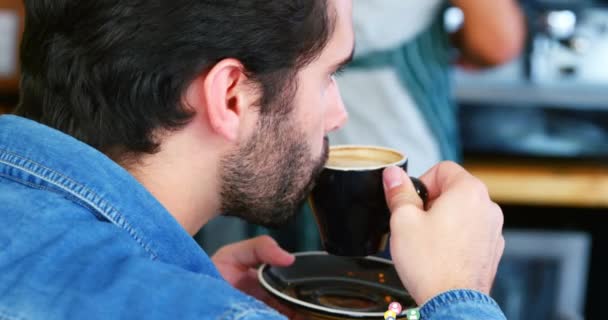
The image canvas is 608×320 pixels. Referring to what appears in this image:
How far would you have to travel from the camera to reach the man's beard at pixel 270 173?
3.04 ft

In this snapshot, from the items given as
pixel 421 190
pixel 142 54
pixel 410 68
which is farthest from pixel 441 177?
pixel 410 68

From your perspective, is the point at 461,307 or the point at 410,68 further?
the point at 410,68

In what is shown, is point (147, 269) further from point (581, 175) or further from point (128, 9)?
point (581, 175)

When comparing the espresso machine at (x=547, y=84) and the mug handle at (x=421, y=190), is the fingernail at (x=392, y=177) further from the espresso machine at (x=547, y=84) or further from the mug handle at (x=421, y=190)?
the espresso machine at (x=547, y=84)

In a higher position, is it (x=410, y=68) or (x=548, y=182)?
(x=410, y=68)

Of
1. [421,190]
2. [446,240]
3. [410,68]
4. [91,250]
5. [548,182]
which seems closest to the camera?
[91,250]

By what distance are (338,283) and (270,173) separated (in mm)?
165

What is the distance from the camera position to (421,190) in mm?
920

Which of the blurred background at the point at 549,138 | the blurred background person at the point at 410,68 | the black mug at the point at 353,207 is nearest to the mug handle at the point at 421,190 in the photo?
the black mug at the point at 353,207

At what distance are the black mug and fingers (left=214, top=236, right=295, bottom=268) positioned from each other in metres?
0.06

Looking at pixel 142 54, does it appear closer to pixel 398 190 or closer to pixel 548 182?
pixel 398 190

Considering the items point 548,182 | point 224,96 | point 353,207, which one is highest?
point 224,96

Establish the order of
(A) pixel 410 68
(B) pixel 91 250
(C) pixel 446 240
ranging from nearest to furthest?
1. (B) pixel 91 250
2. (C) pixel 446 240
3. (A) pixel 410 68

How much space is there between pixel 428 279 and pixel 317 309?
0.42ft
